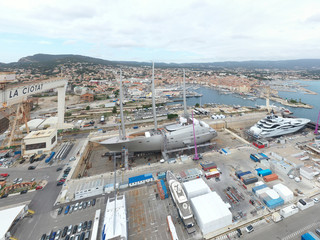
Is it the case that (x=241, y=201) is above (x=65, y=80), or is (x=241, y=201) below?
below

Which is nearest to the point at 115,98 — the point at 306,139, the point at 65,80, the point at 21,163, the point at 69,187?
the point at 65,80

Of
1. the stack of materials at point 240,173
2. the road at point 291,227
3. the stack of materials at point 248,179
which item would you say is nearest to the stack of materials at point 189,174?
the stack of materials at point 240,173

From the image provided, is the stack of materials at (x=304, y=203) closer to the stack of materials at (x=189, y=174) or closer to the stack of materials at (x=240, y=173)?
the stack of materials at (x=240, y=173)

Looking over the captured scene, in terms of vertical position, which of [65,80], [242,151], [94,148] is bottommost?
[94,148]

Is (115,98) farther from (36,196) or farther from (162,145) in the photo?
(36,196)

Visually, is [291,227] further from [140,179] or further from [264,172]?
[140,179]

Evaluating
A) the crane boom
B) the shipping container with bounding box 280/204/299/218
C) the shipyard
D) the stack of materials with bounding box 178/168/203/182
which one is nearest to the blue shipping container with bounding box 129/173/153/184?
the shipyard

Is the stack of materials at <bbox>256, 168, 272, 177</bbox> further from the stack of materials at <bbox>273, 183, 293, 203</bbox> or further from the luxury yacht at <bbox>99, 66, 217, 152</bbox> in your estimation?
the luxury yacht at <bbox>99, 66, 217, 152</bbox>

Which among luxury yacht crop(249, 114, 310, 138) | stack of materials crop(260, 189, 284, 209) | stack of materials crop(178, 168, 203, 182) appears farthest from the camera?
luxury yacht crop(249, 114, 310, 138)
